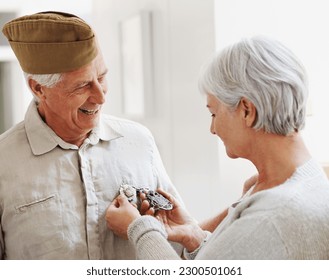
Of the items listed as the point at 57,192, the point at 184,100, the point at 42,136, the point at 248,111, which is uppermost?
the point at 248,111

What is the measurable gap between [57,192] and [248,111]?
1.61 feet

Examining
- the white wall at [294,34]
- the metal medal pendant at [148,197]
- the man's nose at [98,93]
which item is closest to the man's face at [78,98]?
the man's nose at [98,93]

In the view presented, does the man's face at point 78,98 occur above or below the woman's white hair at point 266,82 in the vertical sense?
below

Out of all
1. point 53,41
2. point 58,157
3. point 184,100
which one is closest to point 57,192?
point 58,157

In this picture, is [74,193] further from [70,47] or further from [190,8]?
[190,8]

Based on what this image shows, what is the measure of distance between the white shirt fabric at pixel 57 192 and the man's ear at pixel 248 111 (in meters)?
0.39

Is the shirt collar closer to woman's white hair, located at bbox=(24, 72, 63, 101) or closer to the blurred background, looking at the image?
woman's white hair, located at bbox=(24, 72, 63, 101)

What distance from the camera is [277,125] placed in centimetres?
110

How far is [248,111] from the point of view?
1.12 meters

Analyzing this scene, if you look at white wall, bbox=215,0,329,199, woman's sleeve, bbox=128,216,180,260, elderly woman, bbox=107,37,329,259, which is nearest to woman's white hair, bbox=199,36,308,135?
elderly woman, bbox=107,37,329,259

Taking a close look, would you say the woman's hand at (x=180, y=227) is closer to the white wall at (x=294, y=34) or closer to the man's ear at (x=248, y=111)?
the man's ear at (x=248, y=111)

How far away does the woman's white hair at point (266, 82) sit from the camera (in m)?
1.09

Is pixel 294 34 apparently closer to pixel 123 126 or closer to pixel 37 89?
pixel 123 126

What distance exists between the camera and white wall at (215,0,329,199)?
2039 mm
